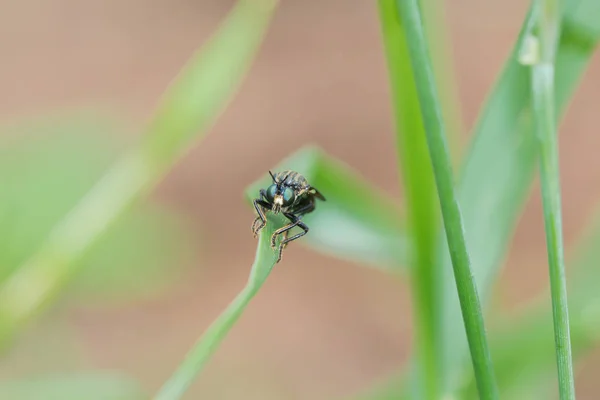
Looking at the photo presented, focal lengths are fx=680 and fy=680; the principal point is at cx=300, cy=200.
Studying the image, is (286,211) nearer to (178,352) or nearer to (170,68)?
(178,352)

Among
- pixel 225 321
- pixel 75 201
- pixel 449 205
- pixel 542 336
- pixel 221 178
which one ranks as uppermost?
pixel 221 178

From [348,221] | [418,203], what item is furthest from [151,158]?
[418,203]

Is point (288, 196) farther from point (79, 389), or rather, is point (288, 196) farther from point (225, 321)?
point (79, 389)

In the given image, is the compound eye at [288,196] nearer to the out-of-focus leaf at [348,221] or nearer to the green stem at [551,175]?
the out-of-focus leaf at [348,221]

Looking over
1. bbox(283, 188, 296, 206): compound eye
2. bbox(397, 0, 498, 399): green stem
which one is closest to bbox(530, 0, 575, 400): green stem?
bbox(397, 0, 498, 399): green stem

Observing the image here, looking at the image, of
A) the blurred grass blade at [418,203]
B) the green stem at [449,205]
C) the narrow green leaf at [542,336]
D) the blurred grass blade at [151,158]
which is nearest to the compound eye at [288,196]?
the blurred grass blade at [151,158]

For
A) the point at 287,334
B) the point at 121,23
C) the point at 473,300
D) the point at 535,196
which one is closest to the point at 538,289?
the point at 535,196

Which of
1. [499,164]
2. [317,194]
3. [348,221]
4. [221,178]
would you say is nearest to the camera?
[499,164]
